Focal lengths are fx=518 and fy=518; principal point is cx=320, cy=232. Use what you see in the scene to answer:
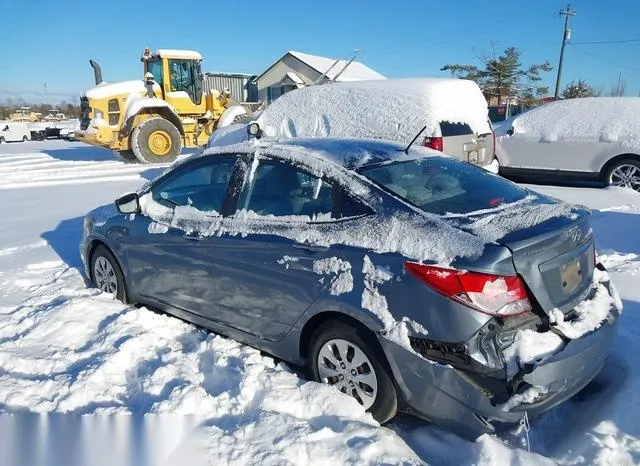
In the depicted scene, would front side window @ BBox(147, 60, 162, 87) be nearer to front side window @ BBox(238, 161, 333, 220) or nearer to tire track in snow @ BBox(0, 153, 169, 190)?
tire track in snow @ BBox(0, 153, 169, 190)

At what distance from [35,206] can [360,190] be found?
8.50 metres

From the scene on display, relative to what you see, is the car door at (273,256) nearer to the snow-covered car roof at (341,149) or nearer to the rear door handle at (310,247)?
the rear door handle at (310,247)

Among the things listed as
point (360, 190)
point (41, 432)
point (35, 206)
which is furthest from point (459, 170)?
point (35, 206)

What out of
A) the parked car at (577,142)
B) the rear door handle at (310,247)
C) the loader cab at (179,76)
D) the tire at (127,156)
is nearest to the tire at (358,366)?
the rear door handle at (310,247)

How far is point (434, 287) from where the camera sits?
2.46 m

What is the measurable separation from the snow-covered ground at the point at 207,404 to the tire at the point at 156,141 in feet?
35.0

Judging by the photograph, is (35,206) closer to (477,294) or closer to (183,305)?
(183,305)

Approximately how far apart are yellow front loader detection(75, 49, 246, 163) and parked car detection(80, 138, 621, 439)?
38.9 ft

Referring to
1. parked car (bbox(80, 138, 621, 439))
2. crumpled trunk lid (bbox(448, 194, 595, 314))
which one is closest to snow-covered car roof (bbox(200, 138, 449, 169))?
parked car (bbox(80, 138, 621, 439))

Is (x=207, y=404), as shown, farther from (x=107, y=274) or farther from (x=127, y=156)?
(x=127, y=156)

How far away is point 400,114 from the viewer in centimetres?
715

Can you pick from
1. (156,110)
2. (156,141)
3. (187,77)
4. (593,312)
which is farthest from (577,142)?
(187,77)

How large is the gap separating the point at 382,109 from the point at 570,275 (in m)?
5.10

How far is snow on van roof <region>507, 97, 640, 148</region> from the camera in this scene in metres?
8.18
